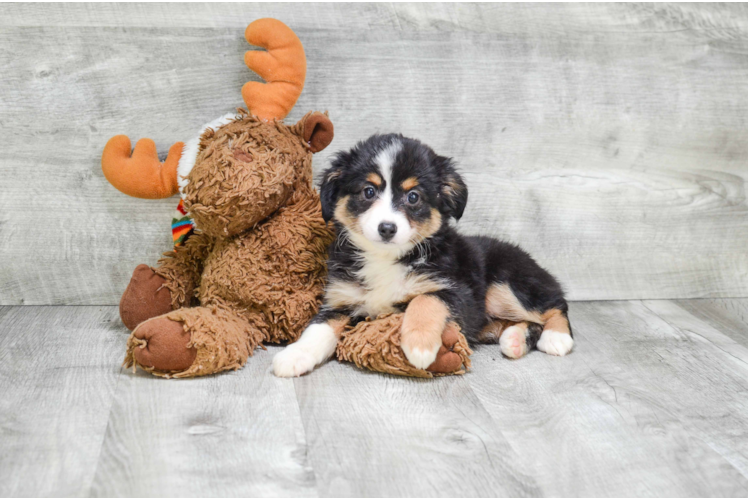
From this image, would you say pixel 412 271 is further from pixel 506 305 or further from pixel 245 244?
pixel 245 244

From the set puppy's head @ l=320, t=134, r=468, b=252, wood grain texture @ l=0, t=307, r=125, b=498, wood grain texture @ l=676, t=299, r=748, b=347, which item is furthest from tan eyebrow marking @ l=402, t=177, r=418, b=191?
wood grain texture @ l=676, t=299, r=748, b=347

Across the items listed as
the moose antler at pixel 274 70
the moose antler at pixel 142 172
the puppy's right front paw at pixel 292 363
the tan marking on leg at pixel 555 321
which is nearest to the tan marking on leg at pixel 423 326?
the puppy's right front paw at pixel 292 363

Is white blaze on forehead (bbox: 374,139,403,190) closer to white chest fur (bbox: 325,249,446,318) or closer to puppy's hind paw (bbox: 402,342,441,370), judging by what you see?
white chest fur (bbox: 325,249,446,318)

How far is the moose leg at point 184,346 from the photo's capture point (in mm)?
2049

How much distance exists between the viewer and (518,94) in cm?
298

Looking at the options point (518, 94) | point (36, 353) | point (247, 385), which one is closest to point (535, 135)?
point (518, 94)

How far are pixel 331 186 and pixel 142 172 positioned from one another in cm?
73

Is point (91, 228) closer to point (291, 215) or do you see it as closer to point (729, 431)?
point (291, 215)

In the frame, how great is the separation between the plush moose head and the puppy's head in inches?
6.9

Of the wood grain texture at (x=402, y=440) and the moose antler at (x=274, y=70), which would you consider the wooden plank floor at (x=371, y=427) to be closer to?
the wood grain texture at (x=402, y=440)

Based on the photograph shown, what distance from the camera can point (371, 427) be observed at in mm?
1862

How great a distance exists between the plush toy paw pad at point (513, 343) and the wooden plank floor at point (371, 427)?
4 cm

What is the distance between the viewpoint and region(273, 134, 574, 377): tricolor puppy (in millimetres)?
2156

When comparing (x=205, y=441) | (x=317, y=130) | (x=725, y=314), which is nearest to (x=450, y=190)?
(x=317, y=130)
